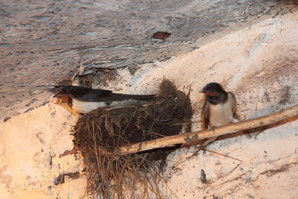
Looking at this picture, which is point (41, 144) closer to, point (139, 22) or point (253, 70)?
point (139, 22)

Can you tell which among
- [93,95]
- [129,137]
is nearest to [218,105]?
[129,137]

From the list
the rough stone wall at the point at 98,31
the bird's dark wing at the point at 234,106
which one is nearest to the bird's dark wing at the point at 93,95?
the rough stone wall at the point at 98,31

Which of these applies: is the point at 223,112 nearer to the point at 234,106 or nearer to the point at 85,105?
the point at 234,106

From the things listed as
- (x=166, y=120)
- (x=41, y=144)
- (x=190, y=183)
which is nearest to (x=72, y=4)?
(x=166, y=120)

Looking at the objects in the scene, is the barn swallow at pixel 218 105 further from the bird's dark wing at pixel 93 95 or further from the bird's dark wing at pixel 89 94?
the bird's dark wing at pixel 89 94

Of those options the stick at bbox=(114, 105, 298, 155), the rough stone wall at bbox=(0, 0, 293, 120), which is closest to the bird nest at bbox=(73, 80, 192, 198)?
the stick at bbox=(114, 105, 298, 155)

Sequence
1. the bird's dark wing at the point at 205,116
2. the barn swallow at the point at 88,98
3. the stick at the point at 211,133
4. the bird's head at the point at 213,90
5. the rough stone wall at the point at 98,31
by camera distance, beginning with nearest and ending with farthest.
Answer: the stick at the point at 211,133 < the rough stone wall at the point at 98,31 < the bird's head at the point at 213,90 < the bird's dark wing at the point at 205,116 < the barn swallow at the point at 88,98

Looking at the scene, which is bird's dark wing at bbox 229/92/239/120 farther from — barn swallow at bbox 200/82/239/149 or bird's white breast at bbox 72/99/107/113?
bird's white breast at bbox 72/99/107/113

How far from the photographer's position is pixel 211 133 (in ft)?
6.80

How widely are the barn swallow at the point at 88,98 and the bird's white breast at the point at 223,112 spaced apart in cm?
80

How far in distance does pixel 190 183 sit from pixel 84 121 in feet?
3.21

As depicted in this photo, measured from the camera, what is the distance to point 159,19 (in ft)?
7.42

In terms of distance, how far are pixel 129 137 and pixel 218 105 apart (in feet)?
2.32

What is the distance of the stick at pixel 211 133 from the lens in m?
1.87
